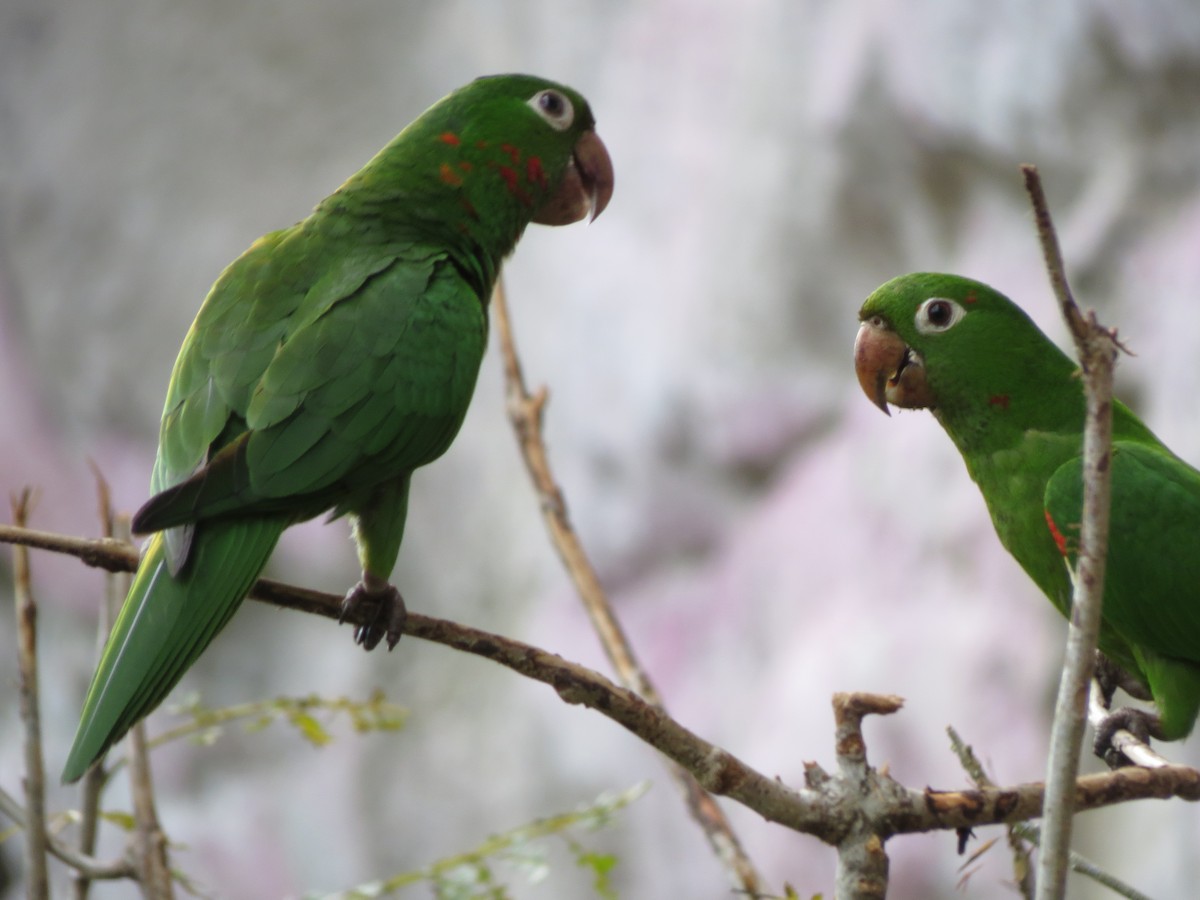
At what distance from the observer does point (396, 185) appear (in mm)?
1557

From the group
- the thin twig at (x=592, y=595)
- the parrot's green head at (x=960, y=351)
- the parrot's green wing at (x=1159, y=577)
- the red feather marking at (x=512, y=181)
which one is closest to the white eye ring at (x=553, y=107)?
the red feather marking at (x=512, y=181)

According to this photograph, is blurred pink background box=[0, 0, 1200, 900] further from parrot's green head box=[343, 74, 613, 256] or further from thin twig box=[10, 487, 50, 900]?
parrot's green head box=[343, 74, 613, 256]

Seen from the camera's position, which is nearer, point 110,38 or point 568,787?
point 568,787

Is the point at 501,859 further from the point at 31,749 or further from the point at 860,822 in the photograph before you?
the point at 860,822

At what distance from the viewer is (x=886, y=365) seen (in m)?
1.50

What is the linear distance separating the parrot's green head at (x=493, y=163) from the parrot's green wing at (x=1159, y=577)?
2.60ft

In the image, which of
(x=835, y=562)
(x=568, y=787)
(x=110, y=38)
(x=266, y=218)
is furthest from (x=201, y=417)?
(x=110, y=38)

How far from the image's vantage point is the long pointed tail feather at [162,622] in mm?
1019

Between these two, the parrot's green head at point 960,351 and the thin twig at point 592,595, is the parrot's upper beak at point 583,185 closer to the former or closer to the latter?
the thin twig at point 592,595

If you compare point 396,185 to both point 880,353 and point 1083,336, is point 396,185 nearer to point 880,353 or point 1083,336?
point 880,353

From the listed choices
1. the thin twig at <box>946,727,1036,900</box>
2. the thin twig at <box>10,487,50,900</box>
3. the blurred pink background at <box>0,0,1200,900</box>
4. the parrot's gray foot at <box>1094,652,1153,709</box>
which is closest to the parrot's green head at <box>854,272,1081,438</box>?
the parrot's gray foot at <box>1094,652,1153,709</box>

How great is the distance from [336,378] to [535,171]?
0.53 metres

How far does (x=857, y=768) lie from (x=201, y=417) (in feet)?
2.54

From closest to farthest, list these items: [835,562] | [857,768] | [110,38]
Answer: [857,768], [835,562], [110,38]
